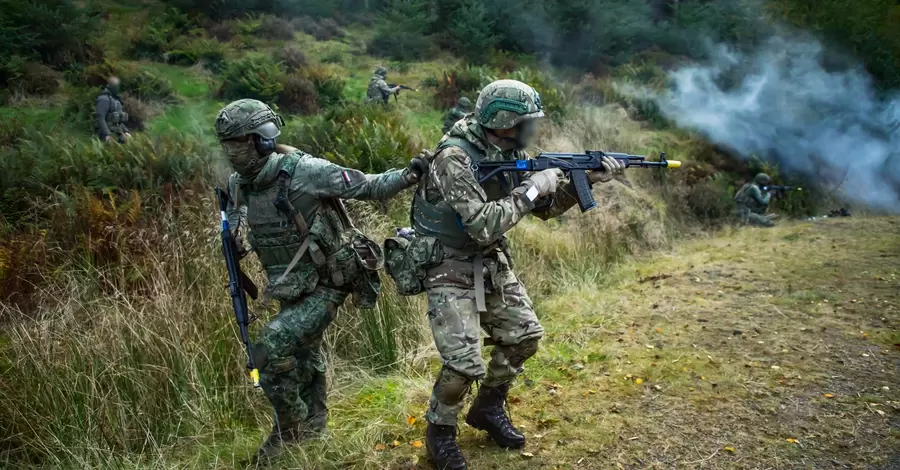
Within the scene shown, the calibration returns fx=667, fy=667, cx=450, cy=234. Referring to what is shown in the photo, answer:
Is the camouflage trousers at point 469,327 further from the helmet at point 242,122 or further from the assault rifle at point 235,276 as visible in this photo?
the helmet at point 242,122

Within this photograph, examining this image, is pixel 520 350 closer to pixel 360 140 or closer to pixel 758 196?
pixel 360 140

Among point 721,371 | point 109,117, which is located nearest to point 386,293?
point 721,371

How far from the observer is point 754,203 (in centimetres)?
1175

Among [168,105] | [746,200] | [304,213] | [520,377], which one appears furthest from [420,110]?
[304,213]

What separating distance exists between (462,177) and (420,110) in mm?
10818

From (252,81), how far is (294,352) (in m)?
10.4

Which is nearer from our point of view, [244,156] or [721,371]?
[244,156]

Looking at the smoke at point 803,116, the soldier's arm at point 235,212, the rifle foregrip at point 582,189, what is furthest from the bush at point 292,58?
the rifle foregrip at point 582,189

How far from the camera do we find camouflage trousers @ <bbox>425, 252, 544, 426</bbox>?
3.45 metres

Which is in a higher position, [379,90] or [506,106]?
[506,106]

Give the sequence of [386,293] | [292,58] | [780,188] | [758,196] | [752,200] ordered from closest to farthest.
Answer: [386,293] < [758,196] < [752,200] < [780,188] < [292,58]

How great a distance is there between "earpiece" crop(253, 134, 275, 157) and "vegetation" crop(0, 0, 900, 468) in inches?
62.4

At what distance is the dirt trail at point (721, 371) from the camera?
12.8 feet

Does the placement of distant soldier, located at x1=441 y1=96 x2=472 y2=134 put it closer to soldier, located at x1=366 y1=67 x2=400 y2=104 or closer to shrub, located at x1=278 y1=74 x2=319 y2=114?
soldier, located at x1=366 y1=67 x2=400 y2=104
